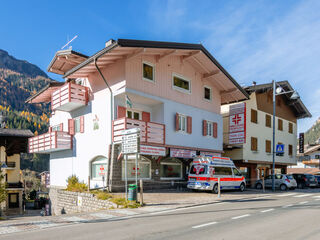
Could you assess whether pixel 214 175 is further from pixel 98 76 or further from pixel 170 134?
pixel 98 76

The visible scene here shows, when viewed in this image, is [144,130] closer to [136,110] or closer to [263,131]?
[136,110]

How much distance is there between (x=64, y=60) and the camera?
23438 millimetres

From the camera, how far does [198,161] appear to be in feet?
68.0

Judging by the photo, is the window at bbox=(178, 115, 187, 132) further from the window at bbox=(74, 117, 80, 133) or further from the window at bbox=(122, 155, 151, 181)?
the window at bbox=(74, 117, 80, 133)

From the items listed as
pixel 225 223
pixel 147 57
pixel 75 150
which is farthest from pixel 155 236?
pixel 75 150

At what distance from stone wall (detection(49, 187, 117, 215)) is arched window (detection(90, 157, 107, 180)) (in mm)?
2103

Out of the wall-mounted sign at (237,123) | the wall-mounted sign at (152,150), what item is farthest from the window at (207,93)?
the wall-mounted sign at (152,150)

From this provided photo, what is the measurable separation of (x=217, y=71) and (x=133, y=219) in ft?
54.6

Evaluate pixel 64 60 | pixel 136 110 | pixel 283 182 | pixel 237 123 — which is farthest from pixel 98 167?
pixel 283 182

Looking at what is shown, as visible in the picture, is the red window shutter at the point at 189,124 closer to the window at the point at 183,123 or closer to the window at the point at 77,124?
the window at the point at 183,123

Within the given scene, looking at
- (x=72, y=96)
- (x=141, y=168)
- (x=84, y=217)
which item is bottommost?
(x=84, y=217)

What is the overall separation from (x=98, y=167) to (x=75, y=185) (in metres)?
1.88

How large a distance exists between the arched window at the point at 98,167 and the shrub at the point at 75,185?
964mm

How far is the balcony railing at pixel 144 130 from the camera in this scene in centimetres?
1814
